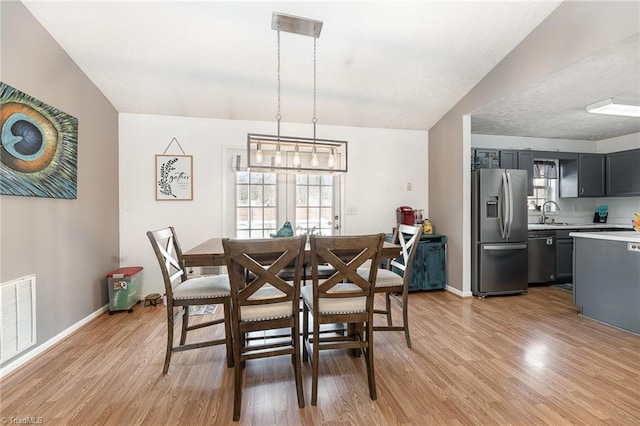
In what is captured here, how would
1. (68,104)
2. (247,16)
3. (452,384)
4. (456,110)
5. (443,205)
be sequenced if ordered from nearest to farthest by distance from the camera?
(452,384)
(247,16)
(68,104)
(456,110)
(443,205)

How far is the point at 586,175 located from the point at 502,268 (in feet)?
8.91

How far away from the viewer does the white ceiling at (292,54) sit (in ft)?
7.65

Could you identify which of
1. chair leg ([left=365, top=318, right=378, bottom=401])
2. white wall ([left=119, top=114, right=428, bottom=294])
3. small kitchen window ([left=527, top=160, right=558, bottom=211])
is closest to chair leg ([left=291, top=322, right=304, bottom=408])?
chair leg ([left=365, top=318, right=378, bottom=401])

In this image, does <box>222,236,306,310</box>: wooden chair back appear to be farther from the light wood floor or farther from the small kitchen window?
the small kitchen window

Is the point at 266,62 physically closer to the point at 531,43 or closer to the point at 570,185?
the point at 531,43

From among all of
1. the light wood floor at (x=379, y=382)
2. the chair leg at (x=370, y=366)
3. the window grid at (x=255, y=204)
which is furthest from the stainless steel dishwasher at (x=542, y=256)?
the window grid at (x=255, y=204)

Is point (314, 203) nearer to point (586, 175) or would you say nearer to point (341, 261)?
point (341, 261)

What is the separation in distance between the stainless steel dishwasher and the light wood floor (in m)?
1.44

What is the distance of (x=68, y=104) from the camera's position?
8.55 ft

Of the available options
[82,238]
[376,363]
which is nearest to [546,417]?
[376,363]

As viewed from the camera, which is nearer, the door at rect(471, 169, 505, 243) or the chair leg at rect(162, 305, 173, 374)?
the chair leg at rect(162, 305, 173, 374)

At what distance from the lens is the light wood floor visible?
1559 mm

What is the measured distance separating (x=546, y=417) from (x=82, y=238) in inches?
160

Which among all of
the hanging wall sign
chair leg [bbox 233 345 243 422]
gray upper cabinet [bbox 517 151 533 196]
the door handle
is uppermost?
gray upper cabinet [bbox 517 151 533 196]
